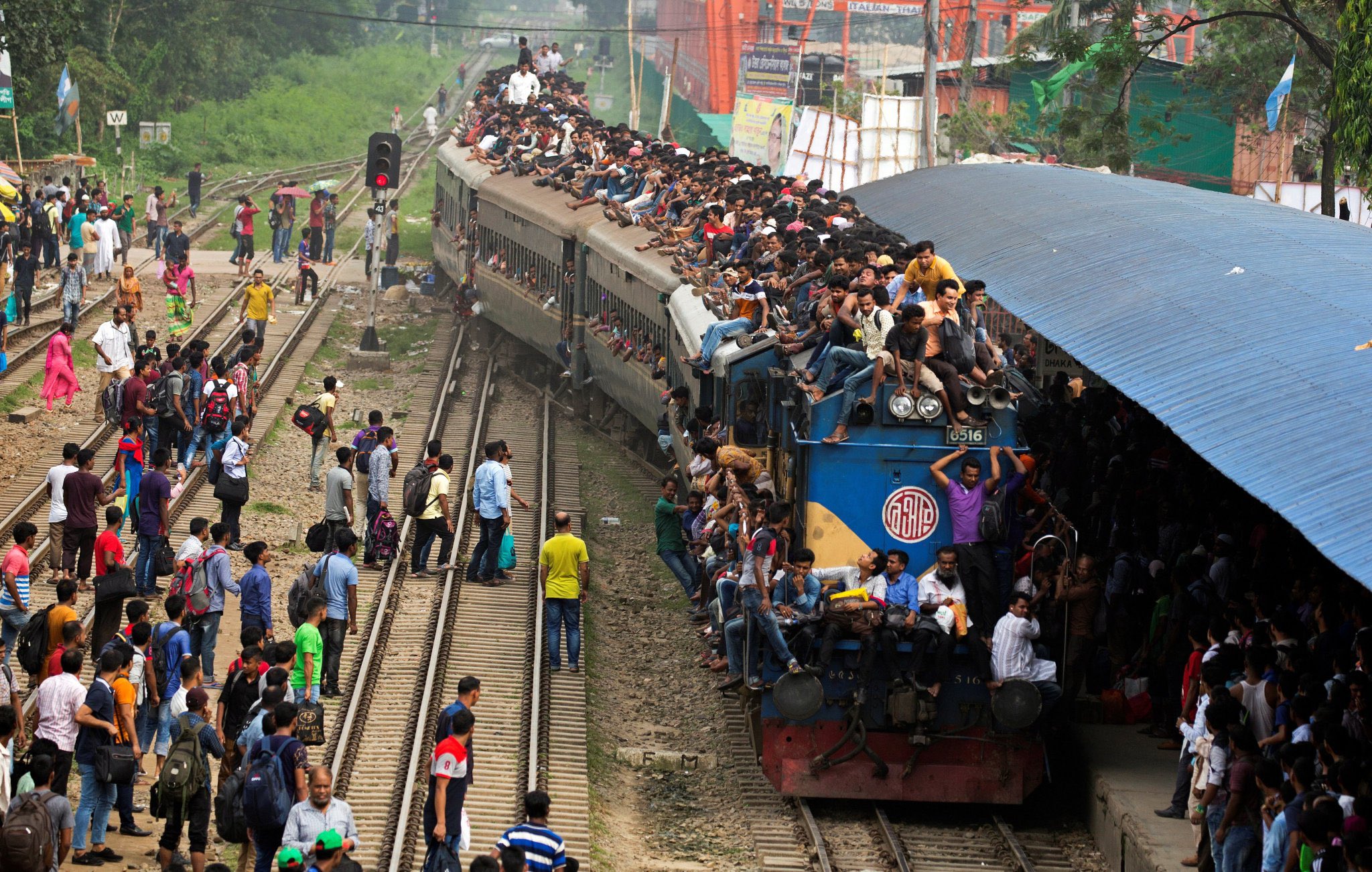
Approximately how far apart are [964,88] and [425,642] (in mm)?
20282

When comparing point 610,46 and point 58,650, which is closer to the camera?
point 58,650

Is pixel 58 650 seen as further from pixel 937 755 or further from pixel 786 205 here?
pixel 786 205

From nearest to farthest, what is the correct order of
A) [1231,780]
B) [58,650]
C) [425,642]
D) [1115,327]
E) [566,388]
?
[1231,780]
[58,650]
[1115,327]
[425,642]
[566,388]

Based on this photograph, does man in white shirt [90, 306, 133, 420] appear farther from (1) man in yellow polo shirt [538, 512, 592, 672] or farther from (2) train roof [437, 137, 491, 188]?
(2) train roof [437, 137, 491, 188]

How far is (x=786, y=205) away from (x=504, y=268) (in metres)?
9.78

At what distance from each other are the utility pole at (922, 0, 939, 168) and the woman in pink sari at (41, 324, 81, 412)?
14.5 meters

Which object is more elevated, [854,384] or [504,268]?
[854,384]

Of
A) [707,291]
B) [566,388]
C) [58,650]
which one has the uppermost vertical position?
[707,291]

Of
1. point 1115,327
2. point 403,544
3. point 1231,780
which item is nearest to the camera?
point 1231,780

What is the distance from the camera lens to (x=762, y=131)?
38344mm

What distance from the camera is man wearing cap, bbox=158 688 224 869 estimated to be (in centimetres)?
943

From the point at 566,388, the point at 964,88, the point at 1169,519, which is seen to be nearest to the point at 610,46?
the point at 964,88

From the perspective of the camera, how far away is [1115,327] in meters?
12.3

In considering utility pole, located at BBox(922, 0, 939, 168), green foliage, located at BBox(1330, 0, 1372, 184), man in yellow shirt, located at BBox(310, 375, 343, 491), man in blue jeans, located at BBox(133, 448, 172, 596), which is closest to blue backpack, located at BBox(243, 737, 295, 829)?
man in blue jeans, located at BBox(133, 448, 172, 596)
